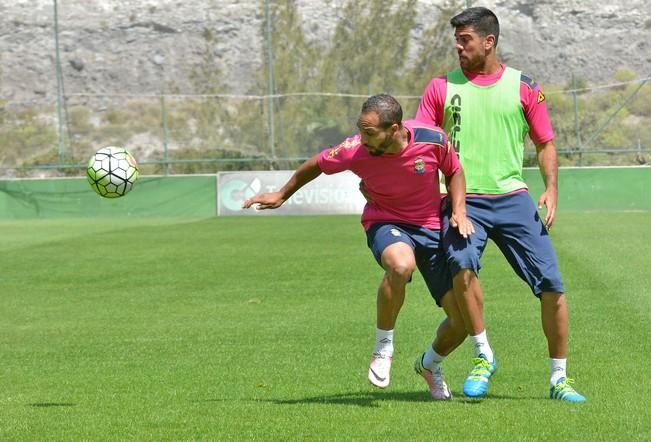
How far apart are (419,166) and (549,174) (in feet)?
2.81

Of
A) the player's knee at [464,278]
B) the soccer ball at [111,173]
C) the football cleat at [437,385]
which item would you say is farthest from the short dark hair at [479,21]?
the soccer ball at [111,173]

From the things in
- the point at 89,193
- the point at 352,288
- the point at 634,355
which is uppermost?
the point at 634,355

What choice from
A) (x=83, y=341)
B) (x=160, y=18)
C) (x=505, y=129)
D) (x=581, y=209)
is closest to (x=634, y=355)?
(x=505, y=129)

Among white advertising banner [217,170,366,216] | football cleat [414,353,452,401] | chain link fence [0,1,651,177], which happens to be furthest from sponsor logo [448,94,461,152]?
chain link fence [0,1,651,177]

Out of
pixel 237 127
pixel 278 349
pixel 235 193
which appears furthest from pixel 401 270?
pixel 237 127

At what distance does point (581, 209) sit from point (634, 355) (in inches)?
850

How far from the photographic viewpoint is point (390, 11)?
38.2 meters

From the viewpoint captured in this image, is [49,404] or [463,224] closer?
[463,224]

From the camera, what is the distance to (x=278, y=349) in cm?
994

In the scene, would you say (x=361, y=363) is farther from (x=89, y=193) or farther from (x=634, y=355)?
(x=89, y=193)

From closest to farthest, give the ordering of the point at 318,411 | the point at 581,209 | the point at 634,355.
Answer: the point at 318,411, the point at 634,355, the point at 581,209

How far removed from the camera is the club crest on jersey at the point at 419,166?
7164 millimetres

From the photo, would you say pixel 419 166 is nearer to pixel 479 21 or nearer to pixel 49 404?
pixel 479 21

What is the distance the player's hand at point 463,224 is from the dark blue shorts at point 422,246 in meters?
0.27
